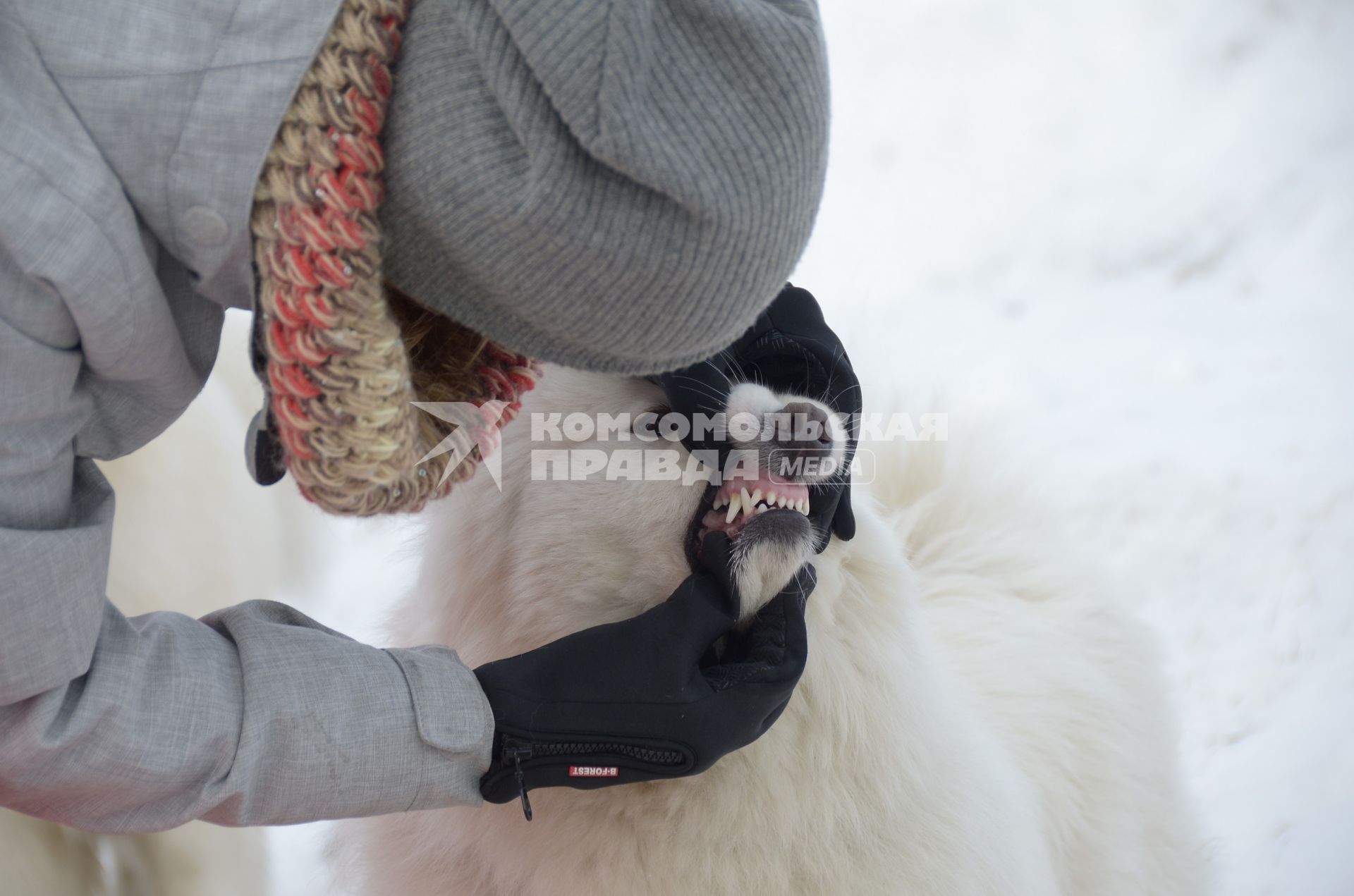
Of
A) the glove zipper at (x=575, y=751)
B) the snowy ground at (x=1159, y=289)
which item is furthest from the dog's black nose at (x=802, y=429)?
the snowy ground at (x=1159, y=289)

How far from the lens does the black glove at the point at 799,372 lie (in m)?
1.07

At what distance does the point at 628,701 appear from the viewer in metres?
0.96

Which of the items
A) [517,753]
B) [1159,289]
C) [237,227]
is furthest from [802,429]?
[1159,289]

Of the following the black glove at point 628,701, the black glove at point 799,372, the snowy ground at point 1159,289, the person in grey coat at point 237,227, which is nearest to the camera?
the person in grey coat at point 237,227

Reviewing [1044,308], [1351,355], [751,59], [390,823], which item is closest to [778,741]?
[390,823]

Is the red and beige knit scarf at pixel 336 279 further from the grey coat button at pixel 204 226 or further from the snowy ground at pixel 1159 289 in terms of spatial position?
the snowy ground at pixel 1159 289

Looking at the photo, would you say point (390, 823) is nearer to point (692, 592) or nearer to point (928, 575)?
point (692, 592)

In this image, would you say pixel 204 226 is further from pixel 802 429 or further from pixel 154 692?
pixel 802 429

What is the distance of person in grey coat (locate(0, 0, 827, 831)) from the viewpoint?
72 centimetres

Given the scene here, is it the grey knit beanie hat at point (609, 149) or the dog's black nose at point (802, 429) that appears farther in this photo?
the dog's black nose at point (802, 429)

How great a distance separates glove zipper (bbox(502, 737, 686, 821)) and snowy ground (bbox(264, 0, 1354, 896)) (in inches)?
48.4

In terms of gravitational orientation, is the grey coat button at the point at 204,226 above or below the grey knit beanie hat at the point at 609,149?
below

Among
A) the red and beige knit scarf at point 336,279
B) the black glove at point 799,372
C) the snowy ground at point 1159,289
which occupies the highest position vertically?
the red and beige knit scarf at point 336,279

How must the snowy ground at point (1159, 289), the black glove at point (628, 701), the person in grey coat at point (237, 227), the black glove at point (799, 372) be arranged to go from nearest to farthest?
the person in grey coat at point (237, 227) → the black glove at point (628, 701) → the black glove at point (799, 372) → the snowy ground at point (1159, 289)
